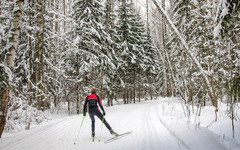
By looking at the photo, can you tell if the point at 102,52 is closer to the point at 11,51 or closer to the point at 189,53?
the point at 11,51

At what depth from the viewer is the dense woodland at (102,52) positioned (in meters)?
4.60

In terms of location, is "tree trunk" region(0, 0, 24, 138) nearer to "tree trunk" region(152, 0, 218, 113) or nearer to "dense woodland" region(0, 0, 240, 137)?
"dense woodland" region(0, 0, 240, 137)

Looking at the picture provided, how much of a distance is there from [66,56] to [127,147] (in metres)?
11.9

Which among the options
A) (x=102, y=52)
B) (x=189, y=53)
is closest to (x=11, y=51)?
(x=189, y=53)

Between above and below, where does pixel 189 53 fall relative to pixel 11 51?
below

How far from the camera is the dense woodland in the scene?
460 centimetres

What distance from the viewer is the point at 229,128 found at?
4332 millimetres

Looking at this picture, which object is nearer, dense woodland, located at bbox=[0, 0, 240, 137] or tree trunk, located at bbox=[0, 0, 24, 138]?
dense woodland, located at bbox=[0, 0, 240, 137]

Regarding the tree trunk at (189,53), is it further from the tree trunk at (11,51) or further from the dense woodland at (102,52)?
the tree trunk at (11,51)

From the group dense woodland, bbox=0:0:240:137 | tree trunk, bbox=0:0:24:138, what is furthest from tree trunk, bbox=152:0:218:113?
tree trunk, bbox=0:0:24:138

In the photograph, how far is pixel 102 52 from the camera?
1566cm

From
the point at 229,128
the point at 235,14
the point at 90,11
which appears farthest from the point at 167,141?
the point at 90,11

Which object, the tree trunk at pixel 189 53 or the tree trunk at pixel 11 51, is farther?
the tree trunk at pixel 11 51

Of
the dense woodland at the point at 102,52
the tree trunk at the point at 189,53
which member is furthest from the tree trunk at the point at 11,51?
the tree trunk at the point at 189,53
